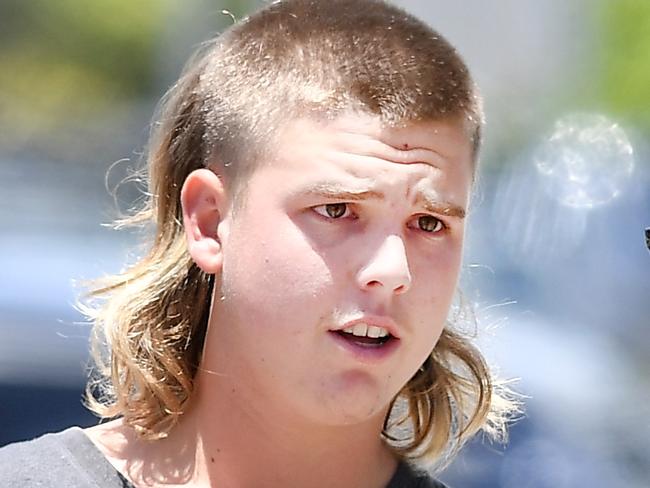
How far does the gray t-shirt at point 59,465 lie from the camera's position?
157 centimetres

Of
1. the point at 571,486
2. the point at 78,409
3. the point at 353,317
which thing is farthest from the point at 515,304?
the point at 353,317

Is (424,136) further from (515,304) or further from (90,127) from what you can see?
(90,127)

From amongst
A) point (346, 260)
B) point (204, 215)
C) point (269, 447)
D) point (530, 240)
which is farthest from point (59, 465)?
point (530, 240)

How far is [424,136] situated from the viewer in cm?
151

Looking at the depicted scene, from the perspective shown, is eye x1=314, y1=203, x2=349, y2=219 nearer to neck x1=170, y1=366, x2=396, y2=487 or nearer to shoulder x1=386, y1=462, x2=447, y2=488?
neck x1=170, y1=366, x2=396, y2=487

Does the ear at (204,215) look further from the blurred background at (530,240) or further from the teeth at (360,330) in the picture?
the blurred background at (530,240)

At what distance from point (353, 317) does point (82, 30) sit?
3885 millimetres

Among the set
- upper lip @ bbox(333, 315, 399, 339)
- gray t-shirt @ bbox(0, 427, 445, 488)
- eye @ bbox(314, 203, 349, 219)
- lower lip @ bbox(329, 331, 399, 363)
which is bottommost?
gray t-shirt @ bbox(0, 427, 445, 488)

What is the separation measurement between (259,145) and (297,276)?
0.20m

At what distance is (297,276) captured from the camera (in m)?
1.46

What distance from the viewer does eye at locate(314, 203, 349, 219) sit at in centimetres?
148

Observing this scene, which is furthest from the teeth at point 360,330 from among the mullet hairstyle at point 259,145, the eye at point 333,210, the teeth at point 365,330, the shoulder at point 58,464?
the shoulder at point 58,464

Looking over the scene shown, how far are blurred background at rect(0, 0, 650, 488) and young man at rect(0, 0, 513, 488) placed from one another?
456 millimetres

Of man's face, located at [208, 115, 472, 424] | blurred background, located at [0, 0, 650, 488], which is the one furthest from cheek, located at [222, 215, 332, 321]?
blurred background, located at [0, 0, 650, 488]
